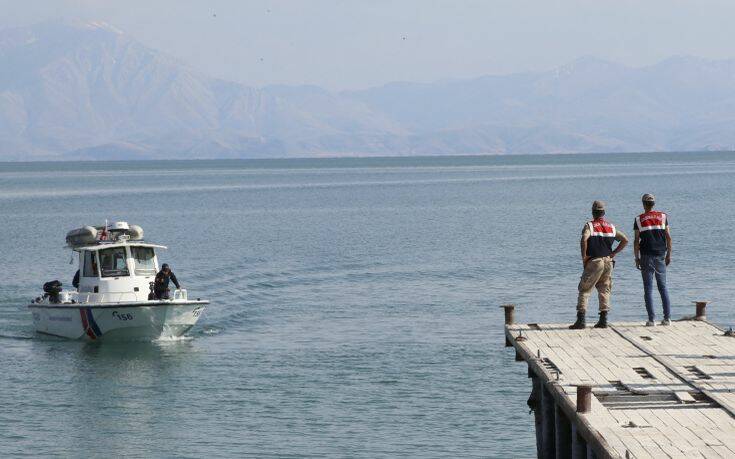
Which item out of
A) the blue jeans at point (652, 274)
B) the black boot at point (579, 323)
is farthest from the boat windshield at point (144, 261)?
the blue jeans at point (652, 274)

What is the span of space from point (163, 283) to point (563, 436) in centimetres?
2008

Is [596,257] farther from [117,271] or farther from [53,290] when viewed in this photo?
[53,290]

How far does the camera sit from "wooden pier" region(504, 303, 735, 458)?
14.4m

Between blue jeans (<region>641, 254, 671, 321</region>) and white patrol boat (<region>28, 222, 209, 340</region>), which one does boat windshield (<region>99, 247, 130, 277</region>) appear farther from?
blue jeans (<region>641, 254, 671, 321</region>)

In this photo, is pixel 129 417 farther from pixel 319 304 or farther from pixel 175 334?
pixel 319 304

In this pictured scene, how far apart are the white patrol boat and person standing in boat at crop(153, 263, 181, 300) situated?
0.20m

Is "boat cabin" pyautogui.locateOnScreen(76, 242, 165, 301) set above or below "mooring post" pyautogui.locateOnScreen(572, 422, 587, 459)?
above

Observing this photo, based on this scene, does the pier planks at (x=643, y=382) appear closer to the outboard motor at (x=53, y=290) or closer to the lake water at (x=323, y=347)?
the lake water at (x=323, y=347)

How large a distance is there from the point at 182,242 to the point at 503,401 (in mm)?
50167

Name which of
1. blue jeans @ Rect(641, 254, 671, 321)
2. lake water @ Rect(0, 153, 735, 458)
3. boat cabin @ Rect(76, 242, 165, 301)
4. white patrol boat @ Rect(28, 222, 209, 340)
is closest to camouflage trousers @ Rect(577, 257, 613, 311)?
blue jeans @ Rect(641, 254, 671, 321)

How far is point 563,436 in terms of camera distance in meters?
17.9

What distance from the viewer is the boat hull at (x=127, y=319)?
1423 inches

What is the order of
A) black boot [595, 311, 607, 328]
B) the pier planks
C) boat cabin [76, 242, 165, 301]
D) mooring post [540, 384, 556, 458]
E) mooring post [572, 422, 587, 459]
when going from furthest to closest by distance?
1. boat cabin [76, 242, 165, 301]
2. black boot [595, 311, 607, 328]
3. mooring post [540, 384, 556, 458]
4. mooring post [572, 422, 587, 459]
5. the pier planks

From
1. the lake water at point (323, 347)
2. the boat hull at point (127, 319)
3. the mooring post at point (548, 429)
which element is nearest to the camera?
the mooring post at point (548, 429)
